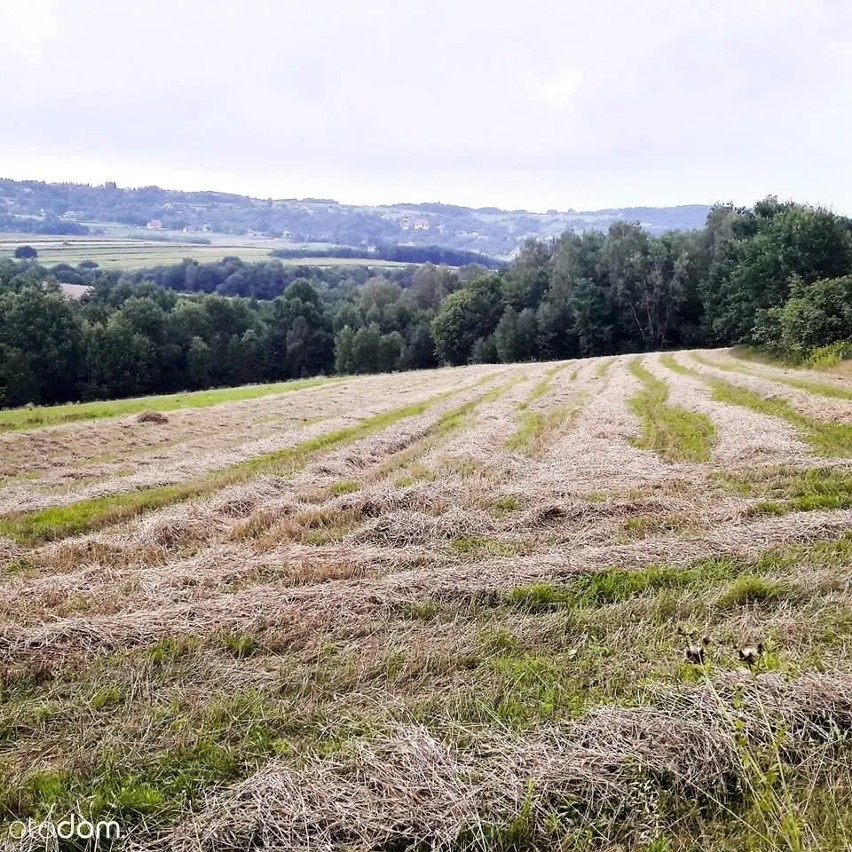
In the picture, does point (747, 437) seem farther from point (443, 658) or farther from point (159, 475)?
point (159, 475)

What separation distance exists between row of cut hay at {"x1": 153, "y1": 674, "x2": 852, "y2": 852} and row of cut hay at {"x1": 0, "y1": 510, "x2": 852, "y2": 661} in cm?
196

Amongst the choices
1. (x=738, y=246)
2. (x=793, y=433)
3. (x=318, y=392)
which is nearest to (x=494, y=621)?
(x=793, y=433)

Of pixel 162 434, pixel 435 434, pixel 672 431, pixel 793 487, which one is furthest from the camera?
pixel 162 434

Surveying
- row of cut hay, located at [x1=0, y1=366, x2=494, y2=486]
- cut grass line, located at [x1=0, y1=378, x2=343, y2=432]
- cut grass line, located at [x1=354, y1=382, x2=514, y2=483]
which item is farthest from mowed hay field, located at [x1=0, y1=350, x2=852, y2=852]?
cut grass line, located at [x1=0, y1=378, x2=343, y2=432]

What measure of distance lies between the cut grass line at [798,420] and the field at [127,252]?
142 meters

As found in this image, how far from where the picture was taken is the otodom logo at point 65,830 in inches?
140

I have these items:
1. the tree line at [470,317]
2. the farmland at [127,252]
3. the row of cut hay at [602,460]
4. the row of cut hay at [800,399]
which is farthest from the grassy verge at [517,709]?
the farmland at [127,252]

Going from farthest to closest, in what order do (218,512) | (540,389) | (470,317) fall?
1. (470,317)
2. (540,389)
3. (218,512)

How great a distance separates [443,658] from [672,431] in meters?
12.5

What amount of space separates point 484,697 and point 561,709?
0.60m

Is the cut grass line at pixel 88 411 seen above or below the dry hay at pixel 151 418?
below

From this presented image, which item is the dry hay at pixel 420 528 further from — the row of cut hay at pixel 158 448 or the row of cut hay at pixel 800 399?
the row of cut hay at pixel 800 399

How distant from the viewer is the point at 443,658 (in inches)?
207

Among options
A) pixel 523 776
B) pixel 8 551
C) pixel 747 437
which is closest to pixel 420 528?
pixel 523 776
